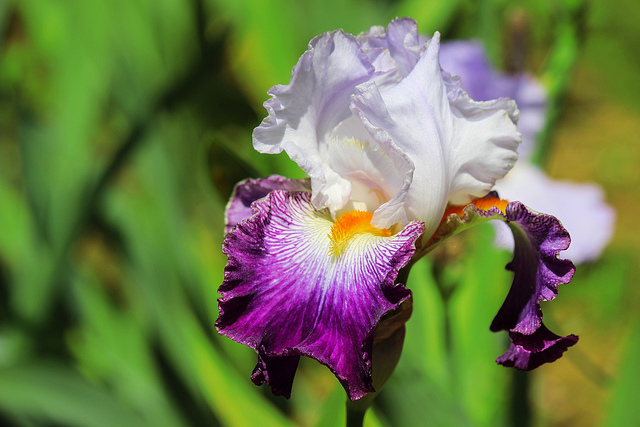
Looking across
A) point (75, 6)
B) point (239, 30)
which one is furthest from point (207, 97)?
point (75, 6)

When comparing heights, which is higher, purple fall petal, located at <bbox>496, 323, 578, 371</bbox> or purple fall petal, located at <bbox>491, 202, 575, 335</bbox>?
purple fall petal, located at <bbox>491, 202, 575, 335</bbox>

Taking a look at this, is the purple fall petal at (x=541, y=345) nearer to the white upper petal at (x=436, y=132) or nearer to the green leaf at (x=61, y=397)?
the white upper petal at (x=436, y=132)

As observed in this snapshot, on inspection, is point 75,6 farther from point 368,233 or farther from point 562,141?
point 562,141

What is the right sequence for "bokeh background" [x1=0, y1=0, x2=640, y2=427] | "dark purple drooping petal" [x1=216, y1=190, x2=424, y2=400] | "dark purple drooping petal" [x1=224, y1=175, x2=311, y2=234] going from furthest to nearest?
1. "bokeh background" [x1=0, y1=0, x2=640, y2=427]
2. "dark purple drooping petal" [x1=224, y1=175, x2=311, y2=234]
3. "dark purple drooping petal" [x1=216, y1=190, x2=424, y2=400]

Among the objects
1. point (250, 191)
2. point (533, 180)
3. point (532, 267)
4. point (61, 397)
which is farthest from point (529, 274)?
point (61, 397)

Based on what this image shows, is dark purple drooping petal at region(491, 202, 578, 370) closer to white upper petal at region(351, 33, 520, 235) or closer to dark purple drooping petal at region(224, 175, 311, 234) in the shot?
white upper petal at region(351, 33, 520, 235)

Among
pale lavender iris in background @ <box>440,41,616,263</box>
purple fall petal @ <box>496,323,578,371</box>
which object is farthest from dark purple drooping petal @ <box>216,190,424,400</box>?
pale lavender iris in background @ <box>440,41,616,263</box>
